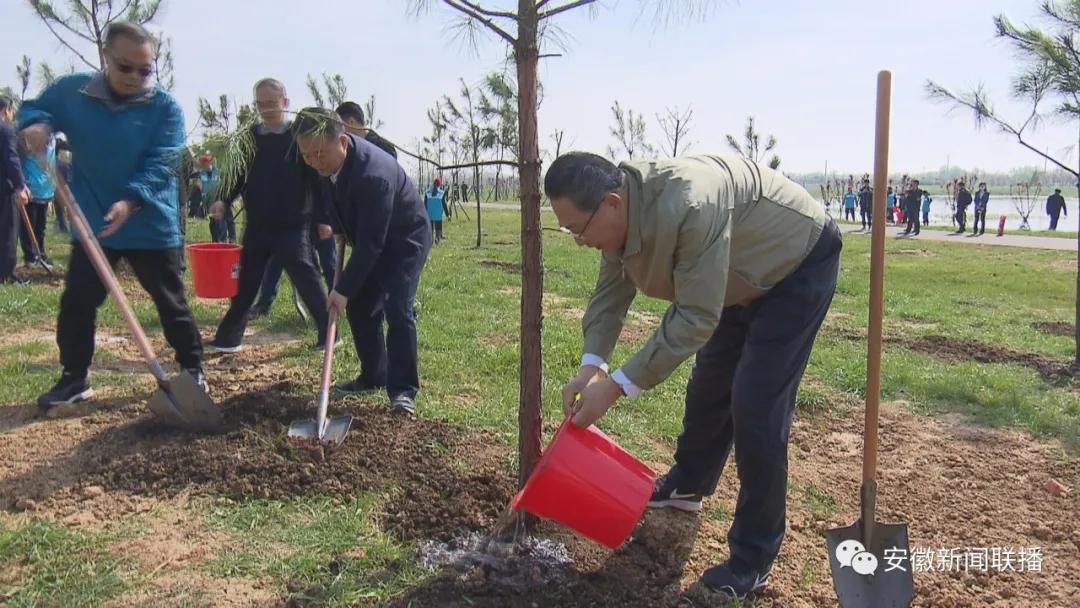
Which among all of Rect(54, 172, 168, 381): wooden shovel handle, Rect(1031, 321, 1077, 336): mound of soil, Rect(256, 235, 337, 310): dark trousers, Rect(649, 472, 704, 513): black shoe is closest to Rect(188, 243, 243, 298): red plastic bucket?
Rect(256, 235, 337, 310): dark trousers

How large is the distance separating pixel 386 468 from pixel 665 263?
5.39 feet

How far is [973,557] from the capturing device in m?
2.83

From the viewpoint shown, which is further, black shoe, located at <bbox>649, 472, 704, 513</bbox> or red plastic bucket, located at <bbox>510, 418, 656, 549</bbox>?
black shoe, located at <bbox>649, 472, 704, 513</bbox>

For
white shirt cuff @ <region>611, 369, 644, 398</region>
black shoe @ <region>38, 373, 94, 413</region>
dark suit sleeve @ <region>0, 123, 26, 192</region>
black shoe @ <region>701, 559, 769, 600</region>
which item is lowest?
black shoe @ <region>701, 559, 769, 600</region>

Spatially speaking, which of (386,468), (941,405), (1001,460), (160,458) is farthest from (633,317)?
(160,458)

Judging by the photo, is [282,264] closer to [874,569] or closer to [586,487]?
[586,487]

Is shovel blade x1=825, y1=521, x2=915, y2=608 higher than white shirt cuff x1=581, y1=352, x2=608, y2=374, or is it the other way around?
white shirt cuff x1=581, y1=352, x2=608, y2=374

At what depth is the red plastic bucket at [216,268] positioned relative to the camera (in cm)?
500

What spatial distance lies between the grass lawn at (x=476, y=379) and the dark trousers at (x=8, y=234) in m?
0.42

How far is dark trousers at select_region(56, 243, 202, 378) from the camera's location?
3693 millimetres

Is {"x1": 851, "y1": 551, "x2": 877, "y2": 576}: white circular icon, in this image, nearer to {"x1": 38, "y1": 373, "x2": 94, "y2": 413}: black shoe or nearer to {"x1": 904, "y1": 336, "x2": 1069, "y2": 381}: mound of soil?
{"x1": 38, "y1": 373, "x2": 94, "y2": 413}: black shoe

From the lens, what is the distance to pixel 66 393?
12.6 ft

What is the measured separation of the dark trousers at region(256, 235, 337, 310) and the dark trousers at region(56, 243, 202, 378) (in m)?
1.18

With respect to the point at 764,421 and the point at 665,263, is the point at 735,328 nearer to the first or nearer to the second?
the point at 764,421
